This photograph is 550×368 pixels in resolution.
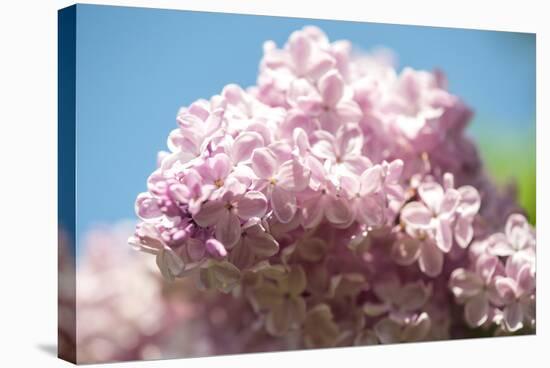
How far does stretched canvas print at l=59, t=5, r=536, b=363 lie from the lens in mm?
2631

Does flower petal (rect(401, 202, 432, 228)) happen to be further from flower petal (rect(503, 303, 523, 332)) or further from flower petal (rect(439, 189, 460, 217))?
flower petal (rect(503, 303, 523, 332))

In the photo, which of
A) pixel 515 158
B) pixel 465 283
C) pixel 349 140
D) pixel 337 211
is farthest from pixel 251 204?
pixel 515 158

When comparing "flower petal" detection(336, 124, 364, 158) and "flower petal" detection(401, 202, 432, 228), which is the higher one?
"flower petal" detection(336, 124, 364, 158)

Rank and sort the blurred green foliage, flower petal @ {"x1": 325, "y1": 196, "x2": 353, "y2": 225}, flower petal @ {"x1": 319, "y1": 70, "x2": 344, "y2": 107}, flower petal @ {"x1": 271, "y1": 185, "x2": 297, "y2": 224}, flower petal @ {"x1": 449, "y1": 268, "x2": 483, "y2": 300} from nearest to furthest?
A: 1. flower petal @ {"x1": 271, "y1": 185, "x2": 297, "y2": 224}
2. flower petal @ {"x1": 325, "y1": 196, "x2": 353, "y2": 225}
3. flower petal @ {"x1": 319, "y1": 70, "x2": 344, "y2": 107}
4. flower petal @ {"x1": 449, "y1": 268, "x2": 483, "y2": 300}
5. the blurred green foliage

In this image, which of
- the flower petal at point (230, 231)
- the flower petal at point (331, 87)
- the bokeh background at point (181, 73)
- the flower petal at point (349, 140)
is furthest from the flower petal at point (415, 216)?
the flower petal at point (230, 231)

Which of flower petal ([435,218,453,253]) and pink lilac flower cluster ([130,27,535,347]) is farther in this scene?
flower petal ([435,218,453,253])

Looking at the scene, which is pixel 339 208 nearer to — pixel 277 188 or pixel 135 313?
pixel 277 188

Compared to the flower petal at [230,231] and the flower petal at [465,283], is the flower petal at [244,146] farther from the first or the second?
the flower petal at [465,283]

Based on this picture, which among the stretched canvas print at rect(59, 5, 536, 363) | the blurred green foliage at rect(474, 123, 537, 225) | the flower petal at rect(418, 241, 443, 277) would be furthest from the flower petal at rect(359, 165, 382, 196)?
the blurred green foliage at rect(474, 123, 537, 225)

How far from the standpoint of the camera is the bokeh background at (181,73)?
8.93 feet

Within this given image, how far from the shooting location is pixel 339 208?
278cm

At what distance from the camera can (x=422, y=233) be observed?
3.00 meters

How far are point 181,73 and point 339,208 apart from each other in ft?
1.81

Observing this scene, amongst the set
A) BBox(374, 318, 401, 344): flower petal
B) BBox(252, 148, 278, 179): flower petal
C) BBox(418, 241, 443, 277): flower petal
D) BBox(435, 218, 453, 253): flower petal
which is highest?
BBox(252, 148, 278, 179): flower petal
